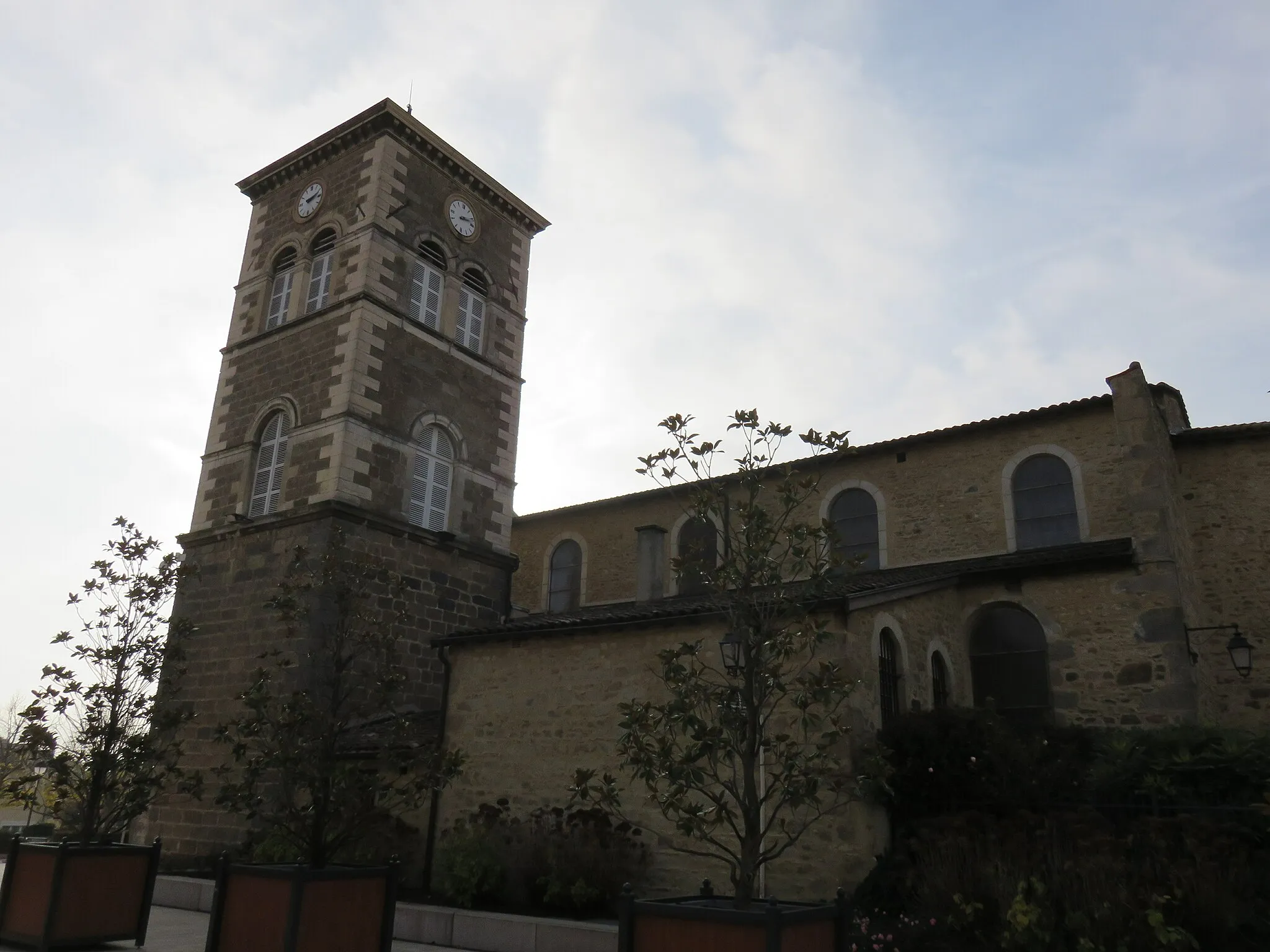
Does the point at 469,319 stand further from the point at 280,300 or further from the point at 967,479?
the point at 967,479

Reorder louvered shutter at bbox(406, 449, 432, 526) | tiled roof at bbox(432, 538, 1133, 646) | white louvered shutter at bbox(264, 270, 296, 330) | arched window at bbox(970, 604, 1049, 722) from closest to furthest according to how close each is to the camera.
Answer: tiled roof at bbox(432, 538, 1133, 646) → arched window at bbox(970, 604, 1049, 722) → louvered shutter at bbox(406, 449, 432, 526) → white louvered shutter at bbox(264, 270, 296, 330)

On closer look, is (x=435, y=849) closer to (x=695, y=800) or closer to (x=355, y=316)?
(x=695, y=800)

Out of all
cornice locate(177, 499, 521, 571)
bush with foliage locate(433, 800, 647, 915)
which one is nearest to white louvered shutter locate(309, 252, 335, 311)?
cornice locate(177, 499, 521, 571)

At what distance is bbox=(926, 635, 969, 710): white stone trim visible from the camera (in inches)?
525

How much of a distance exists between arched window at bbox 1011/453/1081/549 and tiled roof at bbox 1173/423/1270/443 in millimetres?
2287

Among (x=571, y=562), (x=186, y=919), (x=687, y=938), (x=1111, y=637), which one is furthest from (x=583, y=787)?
→ (x=571, y=562)

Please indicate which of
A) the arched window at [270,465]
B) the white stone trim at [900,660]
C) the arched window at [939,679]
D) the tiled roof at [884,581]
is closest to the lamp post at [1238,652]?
the tiled roof at [884,581]

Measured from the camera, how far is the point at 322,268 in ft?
61.7

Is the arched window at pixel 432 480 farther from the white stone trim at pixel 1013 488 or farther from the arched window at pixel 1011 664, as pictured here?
the white stone trim at pixel 1013 488

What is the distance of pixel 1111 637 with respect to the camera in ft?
44.8

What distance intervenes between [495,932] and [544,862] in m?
1.33

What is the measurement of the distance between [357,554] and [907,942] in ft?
22.2

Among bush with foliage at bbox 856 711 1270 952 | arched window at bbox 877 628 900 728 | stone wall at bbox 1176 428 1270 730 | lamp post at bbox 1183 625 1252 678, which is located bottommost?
bush with foliage at bbox 856 711 1270 952

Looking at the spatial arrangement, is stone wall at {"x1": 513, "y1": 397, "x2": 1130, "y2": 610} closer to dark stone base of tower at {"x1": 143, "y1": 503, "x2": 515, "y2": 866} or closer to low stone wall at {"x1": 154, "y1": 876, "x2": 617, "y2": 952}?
dark stone base of tower at {"x1": 143, "y1": 503, "x2": 515, "y2": 866}
